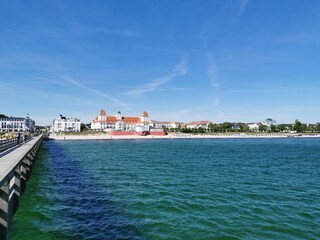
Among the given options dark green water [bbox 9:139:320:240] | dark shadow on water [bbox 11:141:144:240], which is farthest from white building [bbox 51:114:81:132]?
dark shadow on water [bbox 11:141:144:240]

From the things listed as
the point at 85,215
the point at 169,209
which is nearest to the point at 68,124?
the point at 85,215

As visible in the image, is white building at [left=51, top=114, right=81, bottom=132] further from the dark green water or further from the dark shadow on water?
the dark shadow on water

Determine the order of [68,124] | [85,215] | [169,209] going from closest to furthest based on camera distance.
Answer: [85,215] → [169,209] → [68,124]

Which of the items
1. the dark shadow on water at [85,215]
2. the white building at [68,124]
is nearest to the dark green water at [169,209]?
the dark shadow on water at [85,215]

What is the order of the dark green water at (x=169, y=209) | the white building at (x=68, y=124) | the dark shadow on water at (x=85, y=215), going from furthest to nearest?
1. the white building at (x=68, y=124)
2. the dark green water at (x=169, y=209)
3. the dark shadow on water at (x=85, y=215)

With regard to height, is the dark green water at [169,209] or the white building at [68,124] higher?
the white building at [68,124]

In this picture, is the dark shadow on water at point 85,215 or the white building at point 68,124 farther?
the white building at point 68,124

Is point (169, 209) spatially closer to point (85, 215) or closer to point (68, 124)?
point (85, 215)

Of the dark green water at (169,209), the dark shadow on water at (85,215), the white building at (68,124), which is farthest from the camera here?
the white building at (68,124)

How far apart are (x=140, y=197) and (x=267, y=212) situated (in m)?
8.05

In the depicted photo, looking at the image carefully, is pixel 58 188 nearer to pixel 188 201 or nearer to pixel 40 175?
pixel 40 175

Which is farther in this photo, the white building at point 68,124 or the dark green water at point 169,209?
the white building at point 68,124

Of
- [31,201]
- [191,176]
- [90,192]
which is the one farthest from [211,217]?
[191,176]

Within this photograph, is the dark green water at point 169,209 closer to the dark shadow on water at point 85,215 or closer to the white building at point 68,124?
the dark shadow on water at point 85,215
